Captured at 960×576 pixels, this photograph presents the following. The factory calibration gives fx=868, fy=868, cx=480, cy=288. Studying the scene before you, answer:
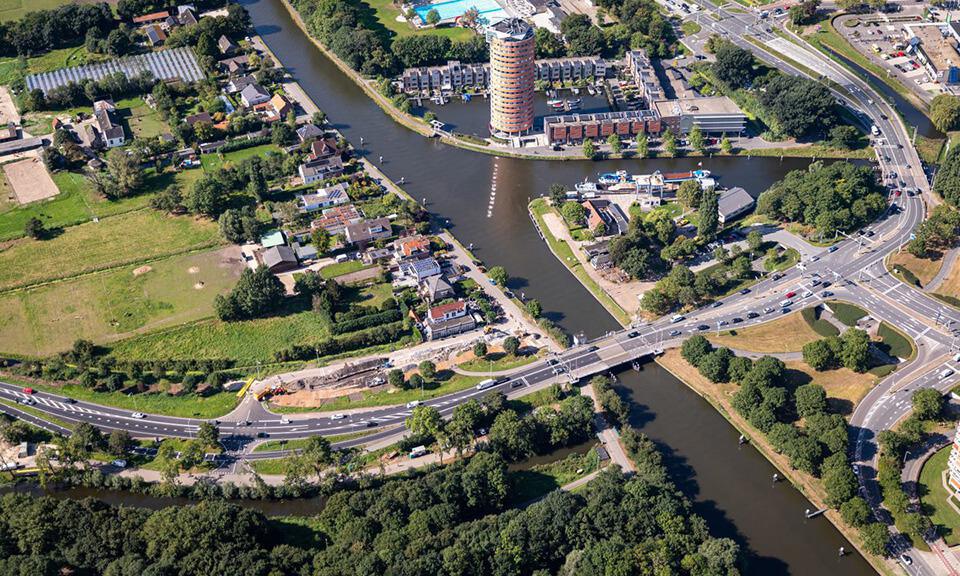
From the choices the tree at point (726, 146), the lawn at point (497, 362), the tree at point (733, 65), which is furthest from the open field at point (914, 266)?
the lawn at point (497, 362)

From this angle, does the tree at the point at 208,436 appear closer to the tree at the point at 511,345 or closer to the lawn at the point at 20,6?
the tree at the point at 511,345

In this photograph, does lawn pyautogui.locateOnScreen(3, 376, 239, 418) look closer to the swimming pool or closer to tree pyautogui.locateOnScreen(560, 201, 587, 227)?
tree pyautogui.locateOnScreen(560, 201, 587, 227)

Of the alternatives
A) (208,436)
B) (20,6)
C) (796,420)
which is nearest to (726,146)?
(796,420)

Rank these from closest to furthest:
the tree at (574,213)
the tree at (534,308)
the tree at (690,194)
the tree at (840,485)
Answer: the tree at (840,485)
the tree at (534,308)
the tree at (574,213)
the tree at (690,194)

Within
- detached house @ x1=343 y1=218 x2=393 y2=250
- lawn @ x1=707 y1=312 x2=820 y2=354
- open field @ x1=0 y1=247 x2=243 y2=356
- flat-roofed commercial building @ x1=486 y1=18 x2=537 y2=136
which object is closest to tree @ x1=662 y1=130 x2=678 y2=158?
flat-roofed commercial building @ x1=486 y1=18 x2=537 y2=136

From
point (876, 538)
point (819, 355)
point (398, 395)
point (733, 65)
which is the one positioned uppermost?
point (733, 65)

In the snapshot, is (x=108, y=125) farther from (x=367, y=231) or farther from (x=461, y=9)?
(x=461, y=9)

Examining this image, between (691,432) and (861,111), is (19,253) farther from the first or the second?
(861,111)
